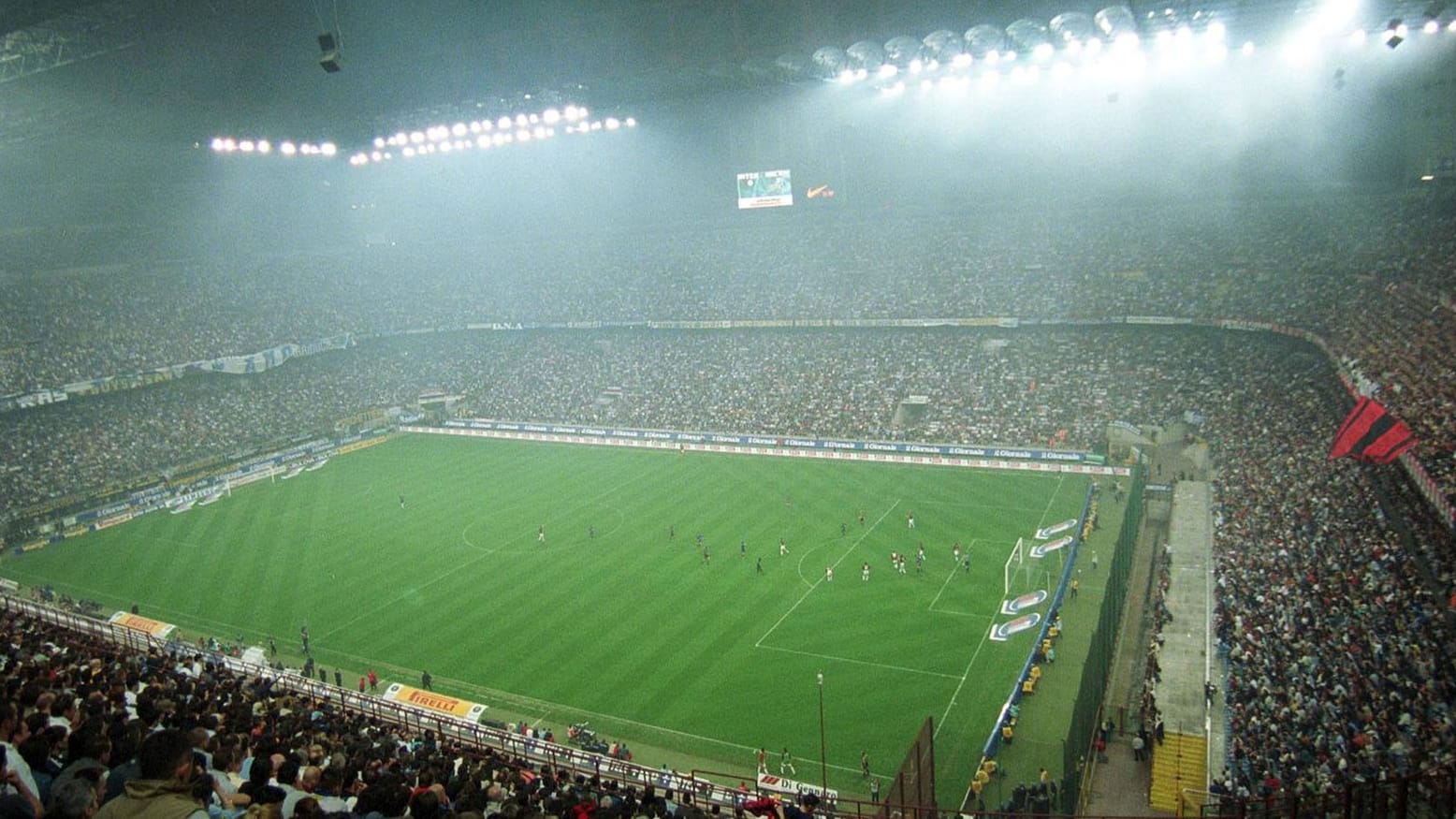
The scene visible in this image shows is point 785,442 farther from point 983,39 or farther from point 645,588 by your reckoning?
point 983,39

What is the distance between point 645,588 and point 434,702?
10495mm

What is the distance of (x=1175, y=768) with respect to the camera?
2191 centimetres

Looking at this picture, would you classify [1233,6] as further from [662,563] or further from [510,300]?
[510,300]

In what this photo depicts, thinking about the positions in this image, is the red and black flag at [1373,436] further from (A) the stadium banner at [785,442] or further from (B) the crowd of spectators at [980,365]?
(A) the stadium banner at [785,442]

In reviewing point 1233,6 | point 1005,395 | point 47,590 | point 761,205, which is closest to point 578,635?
point 47,590

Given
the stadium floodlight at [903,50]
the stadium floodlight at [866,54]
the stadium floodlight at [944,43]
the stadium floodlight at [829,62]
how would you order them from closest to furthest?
the stadium floodlight at [944,43] < the stadium floodlight at [903,50] < the stadium floodlight at [829,62] < the stadium floodlight at [866,54]

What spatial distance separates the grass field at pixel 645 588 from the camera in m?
27.5

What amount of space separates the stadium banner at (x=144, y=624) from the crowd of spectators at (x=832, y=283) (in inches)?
1198

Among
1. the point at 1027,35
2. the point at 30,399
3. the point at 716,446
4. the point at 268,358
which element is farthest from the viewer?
the point at 268,358

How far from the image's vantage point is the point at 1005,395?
5775 cm

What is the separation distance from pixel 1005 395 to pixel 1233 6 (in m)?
24.3

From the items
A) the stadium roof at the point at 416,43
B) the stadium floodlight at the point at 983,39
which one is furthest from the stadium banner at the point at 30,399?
the stadium floodlight at the point at 983,39

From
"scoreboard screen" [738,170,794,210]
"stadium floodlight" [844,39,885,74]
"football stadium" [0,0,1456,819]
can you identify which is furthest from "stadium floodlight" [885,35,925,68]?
Answer: "scoreboard screen" [738,170,794,210]

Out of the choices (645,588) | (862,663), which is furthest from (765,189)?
(862,663)
